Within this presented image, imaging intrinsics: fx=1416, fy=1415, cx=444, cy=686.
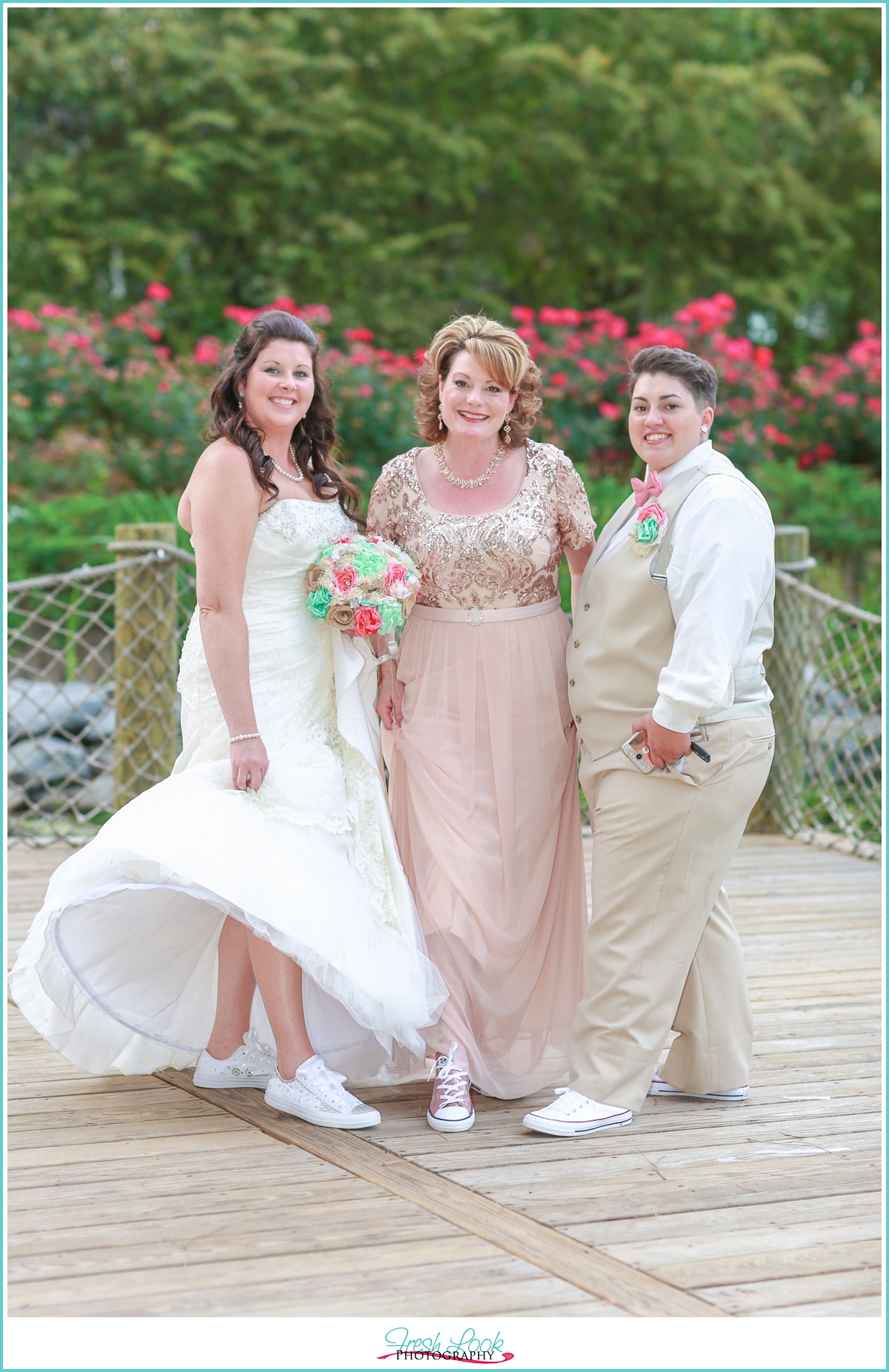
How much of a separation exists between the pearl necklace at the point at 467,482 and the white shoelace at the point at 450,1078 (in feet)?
3.48

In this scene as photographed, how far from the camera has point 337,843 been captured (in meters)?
2.62

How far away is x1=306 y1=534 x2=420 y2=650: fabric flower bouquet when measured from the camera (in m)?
2.53

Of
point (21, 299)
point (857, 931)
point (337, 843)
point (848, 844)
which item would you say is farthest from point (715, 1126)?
point (21, 299)

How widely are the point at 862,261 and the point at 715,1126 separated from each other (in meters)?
10.5

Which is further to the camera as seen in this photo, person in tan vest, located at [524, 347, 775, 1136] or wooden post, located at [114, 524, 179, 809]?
wooden post, located at [114, 524, 179, 809]

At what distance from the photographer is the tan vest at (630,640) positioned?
2477 millimetres

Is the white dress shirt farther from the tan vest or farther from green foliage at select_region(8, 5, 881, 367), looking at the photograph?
green foliage at select_region(8, 5, 881, 367)

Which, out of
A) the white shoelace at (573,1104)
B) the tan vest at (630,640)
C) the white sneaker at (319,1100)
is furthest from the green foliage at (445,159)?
the white shoelace at (573,1104)

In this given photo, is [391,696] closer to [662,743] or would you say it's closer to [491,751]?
[491,751]

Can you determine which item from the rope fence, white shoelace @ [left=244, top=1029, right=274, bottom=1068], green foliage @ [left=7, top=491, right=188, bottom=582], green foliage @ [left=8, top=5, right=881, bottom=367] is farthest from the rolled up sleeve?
green foliage @ [left=8, top=5, right=881, bottom=367]

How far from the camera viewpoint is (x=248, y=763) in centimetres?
255

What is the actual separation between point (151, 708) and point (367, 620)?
2.36m

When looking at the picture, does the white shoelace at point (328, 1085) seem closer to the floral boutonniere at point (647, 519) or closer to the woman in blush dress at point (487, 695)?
the woman in blush dress at point (487, 695)

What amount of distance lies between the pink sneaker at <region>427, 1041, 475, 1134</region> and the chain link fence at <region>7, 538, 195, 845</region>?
238 cm
